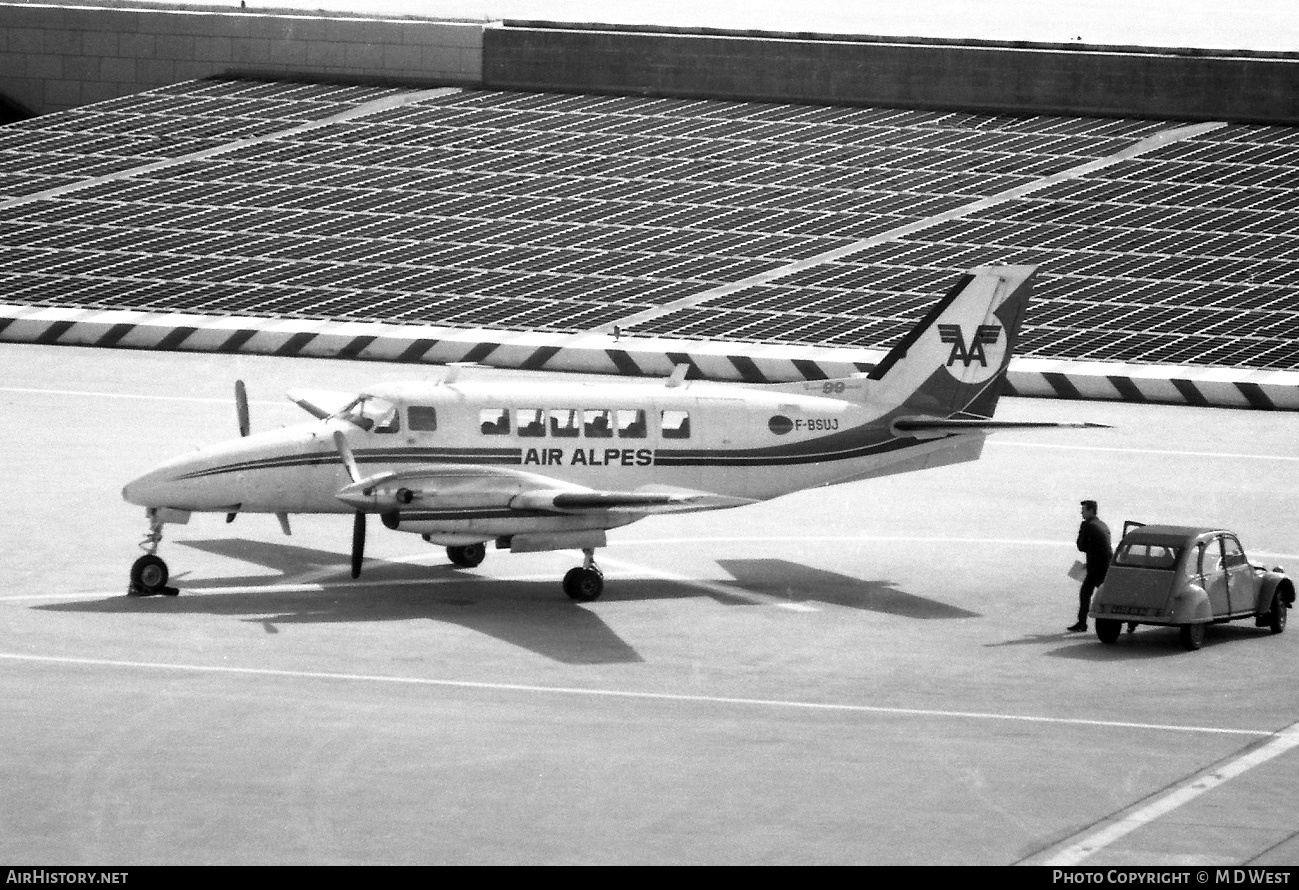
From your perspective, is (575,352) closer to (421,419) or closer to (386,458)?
(421,419)

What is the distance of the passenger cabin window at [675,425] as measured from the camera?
1315 inches

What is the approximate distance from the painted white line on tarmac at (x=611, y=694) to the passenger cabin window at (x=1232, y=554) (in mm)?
4977

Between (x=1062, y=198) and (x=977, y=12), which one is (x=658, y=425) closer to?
(x=1062, y=198)

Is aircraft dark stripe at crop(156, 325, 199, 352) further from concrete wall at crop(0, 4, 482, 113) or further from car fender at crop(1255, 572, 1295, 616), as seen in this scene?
Answer: car fender at crop(1255, 572, 1295, 616)

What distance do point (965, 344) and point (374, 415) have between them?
990cm

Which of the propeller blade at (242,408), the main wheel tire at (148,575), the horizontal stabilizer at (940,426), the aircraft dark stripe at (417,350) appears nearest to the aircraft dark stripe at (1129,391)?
the aircraft dark stripe at (417,350)

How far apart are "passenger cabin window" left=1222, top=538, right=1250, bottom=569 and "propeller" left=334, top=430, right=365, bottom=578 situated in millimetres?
12342

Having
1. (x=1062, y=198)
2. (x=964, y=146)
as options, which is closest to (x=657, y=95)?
(x=964, y=146)

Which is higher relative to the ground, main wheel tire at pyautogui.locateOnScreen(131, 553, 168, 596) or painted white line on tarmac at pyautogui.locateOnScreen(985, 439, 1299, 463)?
painted white line on tarmac at pyautogui.locateOnScreen(985, 439, 1299, 463)

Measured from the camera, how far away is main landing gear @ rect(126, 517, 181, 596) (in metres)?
31.1

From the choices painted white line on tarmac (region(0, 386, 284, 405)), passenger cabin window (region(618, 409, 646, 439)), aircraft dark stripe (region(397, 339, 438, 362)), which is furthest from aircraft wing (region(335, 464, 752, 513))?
aircraft dark stripe (region(397, 339, 438, 362))

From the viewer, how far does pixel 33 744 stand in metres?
23.8

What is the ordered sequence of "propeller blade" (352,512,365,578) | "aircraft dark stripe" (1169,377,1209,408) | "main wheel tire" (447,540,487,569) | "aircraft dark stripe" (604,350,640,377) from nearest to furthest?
1. "propeller blade" (352,512,365,578)
2. "main wheel tire" (447,540,487,569)
3. "aircraft dark stripe" (1169,377,1209,408)
4. "aircraft dark stripe" (604,350,640,377)
